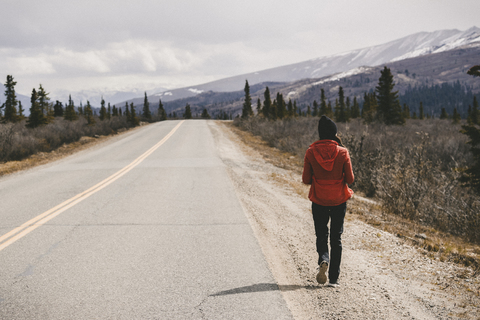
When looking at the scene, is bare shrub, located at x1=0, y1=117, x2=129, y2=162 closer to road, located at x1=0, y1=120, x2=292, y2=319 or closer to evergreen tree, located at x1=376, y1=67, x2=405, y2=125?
road, located at x1=0, y1=120, x2=292, y2=319

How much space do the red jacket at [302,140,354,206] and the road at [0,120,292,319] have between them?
116cm

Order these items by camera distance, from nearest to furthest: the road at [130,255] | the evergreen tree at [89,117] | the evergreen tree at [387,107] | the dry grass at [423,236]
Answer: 1. the road at [130,255]
2. the dry grass at [423,236]
3. the evergreen tree at [89,117]
4. the evergreen tree at [387,107]

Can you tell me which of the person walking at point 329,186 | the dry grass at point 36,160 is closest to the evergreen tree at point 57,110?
the dry grass at point 36,160

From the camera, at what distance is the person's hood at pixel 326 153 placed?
11.1 ft

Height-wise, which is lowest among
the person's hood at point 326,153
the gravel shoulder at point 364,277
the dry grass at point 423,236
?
the dry grass at point 423,236

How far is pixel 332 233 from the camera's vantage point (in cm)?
354

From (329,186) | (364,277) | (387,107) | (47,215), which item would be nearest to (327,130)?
(329,186)

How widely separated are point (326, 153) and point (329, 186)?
38cm

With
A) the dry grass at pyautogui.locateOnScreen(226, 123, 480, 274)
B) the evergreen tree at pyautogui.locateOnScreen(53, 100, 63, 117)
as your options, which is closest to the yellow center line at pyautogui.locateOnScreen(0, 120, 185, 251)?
the dry grass at pyautogui.locateOnScreen(226, 123, 480, 274)

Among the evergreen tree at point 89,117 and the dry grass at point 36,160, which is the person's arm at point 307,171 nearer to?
the dry grass at point 36,160

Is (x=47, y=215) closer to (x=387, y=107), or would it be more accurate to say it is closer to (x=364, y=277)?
(x=364, y=277)

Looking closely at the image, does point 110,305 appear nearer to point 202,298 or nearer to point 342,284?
point 202,298

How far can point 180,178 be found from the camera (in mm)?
9109

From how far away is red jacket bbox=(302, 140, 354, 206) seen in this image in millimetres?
3404
